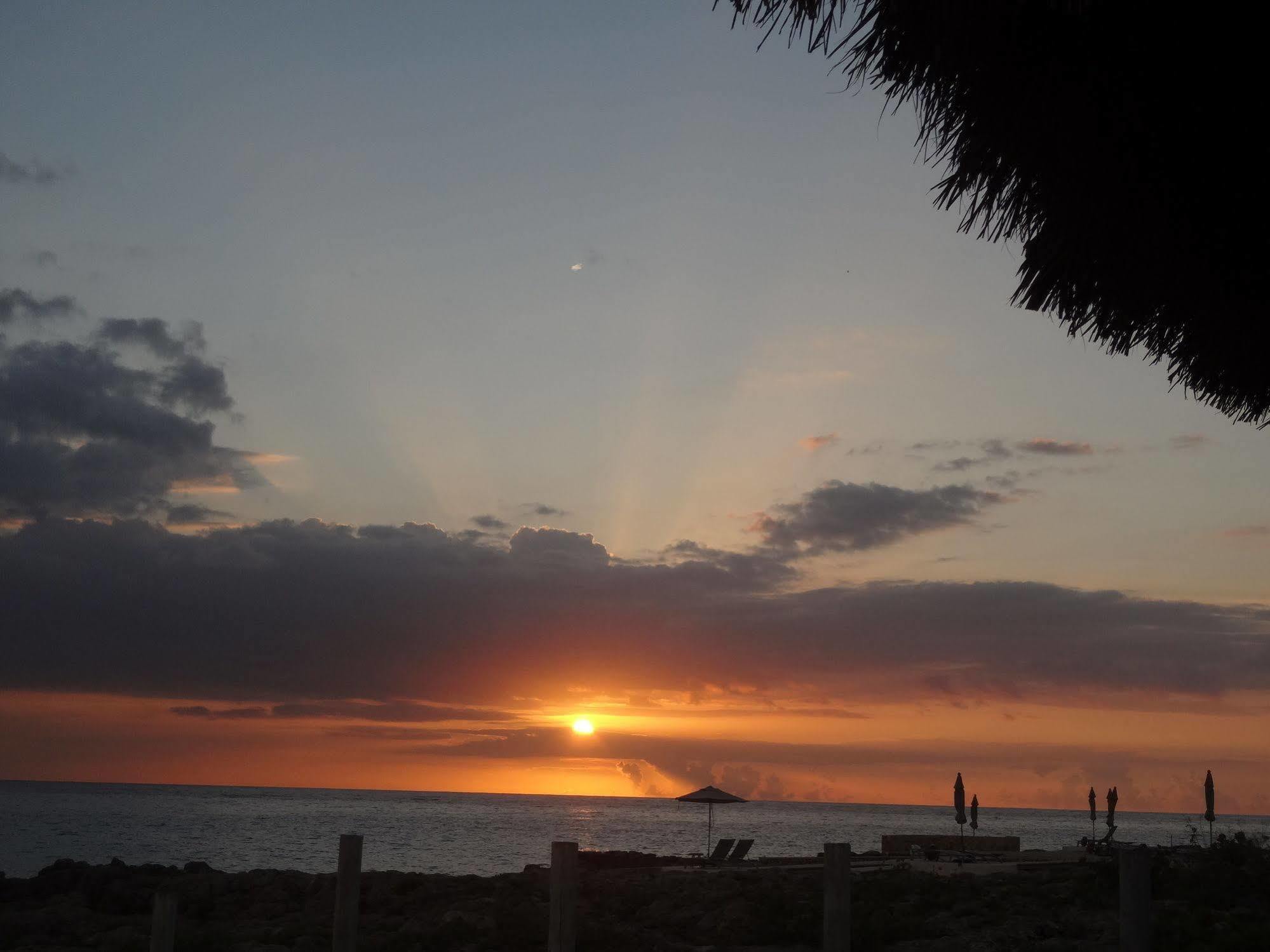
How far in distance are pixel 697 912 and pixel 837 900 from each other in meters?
12.0

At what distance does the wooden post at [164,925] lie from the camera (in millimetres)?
10141

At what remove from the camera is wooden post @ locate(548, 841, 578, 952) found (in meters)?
8.23

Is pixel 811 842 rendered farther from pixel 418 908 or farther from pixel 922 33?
pixel 922 33

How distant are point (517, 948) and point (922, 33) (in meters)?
14.8

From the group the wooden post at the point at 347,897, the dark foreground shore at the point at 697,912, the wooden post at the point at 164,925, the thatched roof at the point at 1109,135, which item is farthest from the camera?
the dark foreground shore at the point at 697,912

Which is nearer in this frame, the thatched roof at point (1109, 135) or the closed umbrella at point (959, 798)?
the thatched roof at point (1109, 135)

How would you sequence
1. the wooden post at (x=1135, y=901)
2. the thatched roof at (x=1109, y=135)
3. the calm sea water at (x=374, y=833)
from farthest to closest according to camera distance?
the calm sea water at (x=374, y=833) → the wooden post at (x=1135, y=901) → the thatched roof at (x=1109, y=135)

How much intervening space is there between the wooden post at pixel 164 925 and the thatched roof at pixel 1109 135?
909cm

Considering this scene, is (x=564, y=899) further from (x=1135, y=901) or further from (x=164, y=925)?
(x=164, y=925)

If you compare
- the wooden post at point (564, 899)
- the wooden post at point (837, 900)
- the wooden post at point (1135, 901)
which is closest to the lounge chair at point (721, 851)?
the wooden post at point (564, 899)

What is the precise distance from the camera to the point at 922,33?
14.8ft

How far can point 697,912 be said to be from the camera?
1838 cm

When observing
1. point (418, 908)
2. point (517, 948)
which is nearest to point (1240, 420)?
point (517, 948)

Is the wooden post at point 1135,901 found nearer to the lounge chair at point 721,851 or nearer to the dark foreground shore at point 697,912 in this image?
the dark foreground shore at point 697,912
